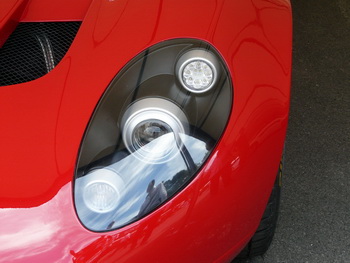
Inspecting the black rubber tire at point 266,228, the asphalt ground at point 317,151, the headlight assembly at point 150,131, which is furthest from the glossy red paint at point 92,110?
the asphalt ground at point 317,151

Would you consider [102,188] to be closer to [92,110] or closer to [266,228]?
[92,110]

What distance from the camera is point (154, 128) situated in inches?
52.3

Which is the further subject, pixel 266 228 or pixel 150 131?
pixel 266 228

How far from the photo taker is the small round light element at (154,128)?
131 centimetres

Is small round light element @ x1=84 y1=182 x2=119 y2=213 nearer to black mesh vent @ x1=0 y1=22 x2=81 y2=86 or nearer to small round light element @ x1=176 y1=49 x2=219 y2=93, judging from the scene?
small round light element @ x1=176 y1=49 x2=219 y2=93

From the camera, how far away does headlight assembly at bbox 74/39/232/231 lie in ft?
4.13

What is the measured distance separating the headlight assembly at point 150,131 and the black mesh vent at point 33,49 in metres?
0.28

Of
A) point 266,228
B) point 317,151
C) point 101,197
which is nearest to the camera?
point 101,197

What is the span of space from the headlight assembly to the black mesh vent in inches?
11.1

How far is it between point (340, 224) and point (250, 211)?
2.78 feet

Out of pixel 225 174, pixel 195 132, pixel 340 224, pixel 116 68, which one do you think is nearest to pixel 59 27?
pixel 116 68

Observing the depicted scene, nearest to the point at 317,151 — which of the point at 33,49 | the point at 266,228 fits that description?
the point at 266,228

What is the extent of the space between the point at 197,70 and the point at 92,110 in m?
0.27

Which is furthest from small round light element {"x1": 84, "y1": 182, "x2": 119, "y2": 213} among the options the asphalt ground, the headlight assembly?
the asphalt ground
